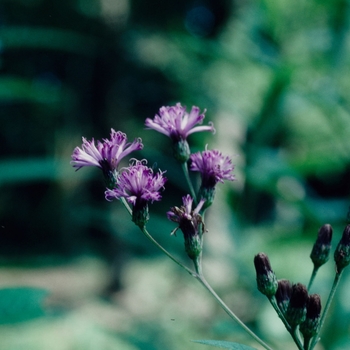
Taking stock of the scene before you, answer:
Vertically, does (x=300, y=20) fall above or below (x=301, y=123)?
below

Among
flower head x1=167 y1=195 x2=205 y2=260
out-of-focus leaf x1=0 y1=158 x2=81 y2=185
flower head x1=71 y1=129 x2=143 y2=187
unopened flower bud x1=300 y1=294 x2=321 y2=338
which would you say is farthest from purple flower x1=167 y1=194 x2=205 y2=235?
out-of-focus leaf x1=0 y1=158 x2=81 y2=185

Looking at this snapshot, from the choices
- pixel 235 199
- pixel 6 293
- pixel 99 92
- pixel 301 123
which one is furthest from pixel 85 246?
pixel 6 293

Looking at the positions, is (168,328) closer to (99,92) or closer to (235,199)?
(235,199)

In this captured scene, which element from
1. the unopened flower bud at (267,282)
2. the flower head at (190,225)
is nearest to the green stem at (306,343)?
the unopened flower bud at (267,282)

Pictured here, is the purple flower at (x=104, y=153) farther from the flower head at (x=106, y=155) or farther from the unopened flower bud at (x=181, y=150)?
the unopened flower bud at (x=181, y=150)

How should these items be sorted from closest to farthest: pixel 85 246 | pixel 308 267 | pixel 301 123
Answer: pixel 308 267
pixel 301 123
pixel 85 246

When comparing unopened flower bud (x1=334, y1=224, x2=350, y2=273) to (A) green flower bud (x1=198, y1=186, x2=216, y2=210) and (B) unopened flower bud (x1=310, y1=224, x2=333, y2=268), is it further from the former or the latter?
(A) green flower bud (x1=198, y1=186, x2=216, y2=210)
